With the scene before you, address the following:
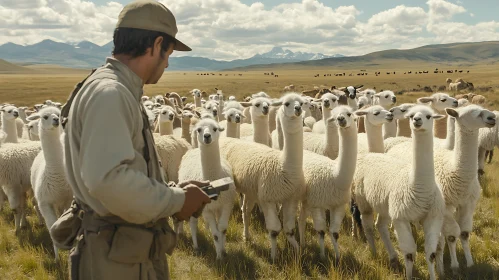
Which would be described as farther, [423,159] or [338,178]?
[338,178]

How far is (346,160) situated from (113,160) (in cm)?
440

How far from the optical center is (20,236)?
21.9 ft

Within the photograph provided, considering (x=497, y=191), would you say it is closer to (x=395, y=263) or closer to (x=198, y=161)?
(x=395, y=263)

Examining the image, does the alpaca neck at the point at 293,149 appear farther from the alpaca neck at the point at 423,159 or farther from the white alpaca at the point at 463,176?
the white alpaca at the point at 463,176

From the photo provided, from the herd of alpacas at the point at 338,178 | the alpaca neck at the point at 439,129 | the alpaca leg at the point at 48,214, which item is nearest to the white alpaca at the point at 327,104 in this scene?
the herd of alpacas at the point at 338,178

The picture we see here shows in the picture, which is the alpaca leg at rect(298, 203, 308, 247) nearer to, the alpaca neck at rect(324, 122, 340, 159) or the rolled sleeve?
the alpaca neck at rect(324, 122, 340, 159)

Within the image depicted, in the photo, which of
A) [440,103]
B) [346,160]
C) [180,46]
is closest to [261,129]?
[346,160]

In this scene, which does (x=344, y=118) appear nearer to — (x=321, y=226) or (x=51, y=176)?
(x=321, y=226)

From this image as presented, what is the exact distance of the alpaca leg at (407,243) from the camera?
4.80 meters

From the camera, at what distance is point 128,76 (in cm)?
205

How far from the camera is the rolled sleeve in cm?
173

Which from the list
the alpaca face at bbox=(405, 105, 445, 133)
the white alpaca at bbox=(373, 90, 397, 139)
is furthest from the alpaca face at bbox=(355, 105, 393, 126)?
the white alpaca at bbox=(373, 90, 397, 139)

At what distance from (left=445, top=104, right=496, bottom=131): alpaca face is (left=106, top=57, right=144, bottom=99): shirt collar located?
4242 mm

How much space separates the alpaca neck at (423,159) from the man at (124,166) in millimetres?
3298
